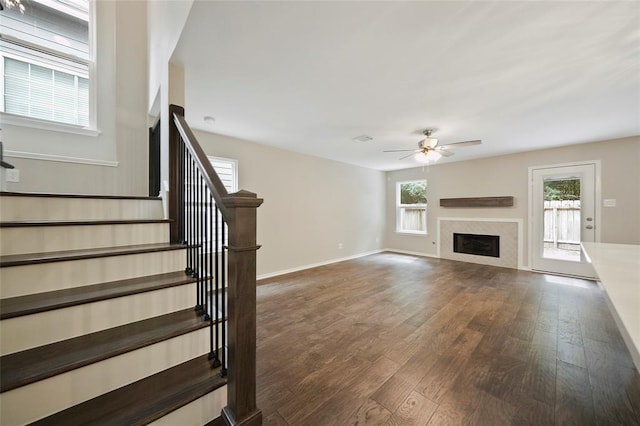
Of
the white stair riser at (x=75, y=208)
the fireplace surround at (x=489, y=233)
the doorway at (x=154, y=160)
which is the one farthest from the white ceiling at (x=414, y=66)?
the fireplace surround at (x=489, y=233)

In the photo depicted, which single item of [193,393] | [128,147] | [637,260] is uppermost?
[128,147]

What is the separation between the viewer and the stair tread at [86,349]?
38.8 inches

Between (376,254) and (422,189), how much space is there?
220 centimetres

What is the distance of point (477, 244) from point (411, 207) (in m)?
1.88

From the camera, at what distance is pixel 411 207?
6836 mm

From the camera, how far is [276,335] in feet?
7.88

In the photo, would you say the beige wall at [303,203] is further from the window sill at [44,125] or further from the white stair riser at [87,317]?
the white stair riser at [87,317]

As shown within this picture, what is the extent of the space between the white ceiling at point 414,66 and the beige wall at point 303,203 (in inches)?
33.5

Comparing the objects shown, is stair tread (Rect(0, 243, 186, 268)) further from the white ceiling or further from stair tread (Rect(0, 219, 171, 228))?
the white ceiling

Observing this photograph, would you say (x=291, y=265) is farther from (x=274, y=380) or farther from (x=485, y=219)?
(x=485, y=219)

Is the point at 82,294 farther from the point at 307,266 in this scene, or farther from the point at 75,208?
the point at 307,266

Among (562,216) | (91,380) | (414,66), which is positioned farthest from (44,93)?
(562,216)

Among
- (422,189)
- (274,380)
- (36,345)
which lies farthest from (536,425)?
(422,189)

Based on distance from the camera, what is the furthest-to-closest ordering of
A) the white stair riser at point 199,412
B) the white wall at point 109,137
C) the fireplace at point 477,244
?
the fireplace at point 477,244 → the white wall at point 109,137 → the white stair riser at point 199,412
